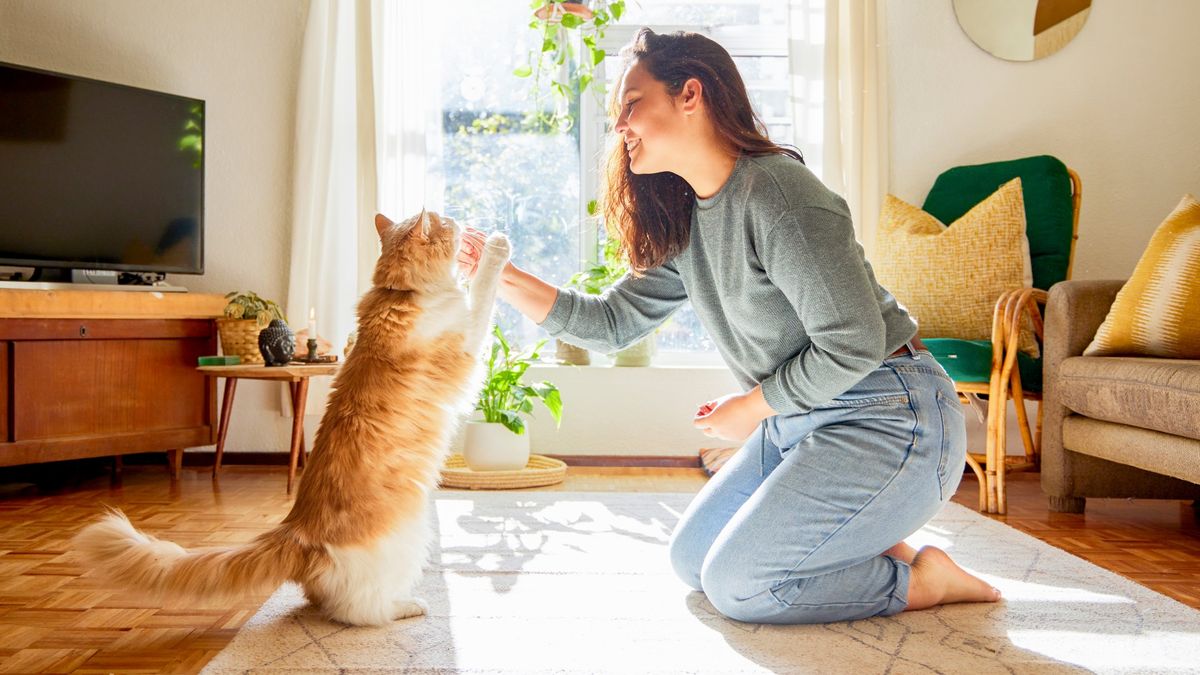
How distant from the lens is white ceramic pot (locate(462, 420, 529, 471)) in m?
3.21

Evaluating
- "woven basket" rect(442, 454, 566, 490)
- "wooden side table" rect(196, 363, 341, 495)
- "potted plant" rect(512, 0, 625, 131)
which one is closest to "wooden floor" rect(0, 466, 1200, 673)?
"woven basket" rect(442, 454, 566, 490)

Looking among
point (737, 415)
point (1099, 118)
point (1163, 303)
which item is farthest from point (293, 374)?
point (1099, 118)

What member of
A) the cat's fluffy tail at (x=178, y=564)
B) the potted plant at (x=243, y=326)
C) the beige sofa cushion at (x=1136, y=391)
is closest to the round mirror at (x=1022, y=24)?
the beige sofa cushion at (x=1136, y=391)

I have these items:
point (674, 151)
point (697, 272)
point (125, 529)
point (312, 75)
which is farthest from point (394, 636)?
point (312, 75)

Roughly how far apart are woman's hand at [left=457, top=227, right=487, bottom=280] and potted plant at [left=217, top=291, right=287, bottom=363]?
1690 millimetres

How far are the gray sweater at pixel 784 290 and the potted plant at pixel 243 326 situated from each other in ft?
5.96

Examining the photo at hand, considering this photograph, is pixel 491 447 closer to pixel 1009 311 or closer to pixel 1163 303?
pixel 1009 311

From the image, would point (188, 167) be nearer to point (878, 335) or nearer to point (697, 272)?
point (697, 272)

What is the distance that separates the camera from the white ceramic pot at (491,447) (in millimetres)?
3213

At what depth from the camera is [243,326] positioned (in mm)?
3246

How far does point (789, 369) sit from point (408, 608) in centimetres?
77

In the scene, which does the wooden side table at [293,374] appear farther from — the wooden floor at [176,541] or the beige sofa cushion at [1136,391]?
the beige sofa cushion at [1136,391]

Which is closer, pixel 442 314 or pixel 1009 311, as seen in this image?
pixel 442 314

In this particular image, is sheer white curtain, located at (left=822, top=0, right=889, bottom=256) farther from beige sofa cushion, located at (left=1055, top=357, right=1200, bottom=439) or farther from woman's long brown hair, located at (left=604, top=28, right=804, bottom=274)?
woman's long brown hair, located at (left=604, top=28, right=804, bottom=274)
